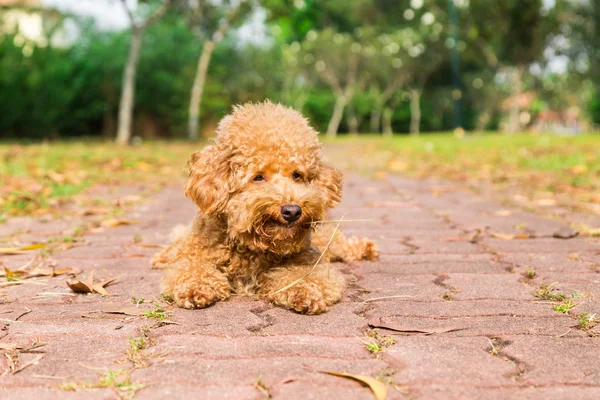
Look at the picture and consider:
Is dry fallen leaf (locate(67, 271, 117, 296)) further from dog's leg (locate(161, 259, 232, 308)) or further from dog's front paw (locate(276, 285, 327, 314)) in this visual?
dog's front paw (locate(276, 285, 327, 314))

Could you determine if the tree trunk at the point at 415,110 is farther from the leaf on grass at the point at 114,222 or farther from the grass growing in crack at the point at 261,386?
the grass growing in crack at the point at 261,386

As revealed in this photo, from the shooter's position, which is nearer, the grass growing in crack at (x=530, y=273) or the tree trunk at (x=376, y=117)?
the grass growing in crack at (x=530, y=273)

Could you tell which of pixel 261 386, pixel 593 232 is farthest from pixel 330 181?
pixel 593 232

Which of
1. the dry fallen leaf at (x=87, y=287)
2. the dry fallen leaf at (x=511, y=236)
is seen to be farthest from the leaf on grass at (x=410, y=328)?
the dry fallen leaf at (x=511, y=236)

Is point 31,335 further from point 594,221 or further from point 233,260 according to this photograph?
point 594,221

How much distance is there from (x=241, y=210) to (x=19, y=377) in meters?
1.36

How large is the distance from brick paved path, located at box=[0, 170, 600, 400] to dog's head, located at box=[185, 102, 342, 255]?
429mm

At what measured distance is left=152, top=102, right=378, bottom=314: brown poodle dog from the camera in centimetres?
314

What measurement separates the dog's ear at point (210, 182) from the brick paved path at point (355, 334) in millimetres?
559

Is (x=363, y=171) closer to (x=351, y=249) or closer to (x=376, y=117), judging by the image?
(x=351, y=249)

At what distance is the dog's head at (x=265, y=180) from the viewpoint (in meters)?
3.16

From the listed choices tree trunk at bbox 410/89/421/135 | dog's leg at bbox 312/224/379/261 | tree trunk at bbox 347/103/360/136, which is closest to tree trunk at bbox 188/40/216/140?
dog's leg at bbox 312/224/379/261

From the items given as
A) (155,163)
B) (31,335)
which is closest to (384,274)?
(31,335)

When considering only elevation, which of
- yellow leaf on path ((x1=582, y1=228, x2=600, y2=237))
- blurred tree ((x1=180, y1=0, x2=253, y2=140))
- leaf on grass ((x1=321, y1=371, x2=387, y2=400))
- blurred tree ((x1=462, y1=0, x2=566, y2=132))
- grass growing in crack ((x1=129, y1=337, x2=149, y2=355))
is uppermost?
blurred tree ((x1=462, y1=0, x2=566, y2=132))
